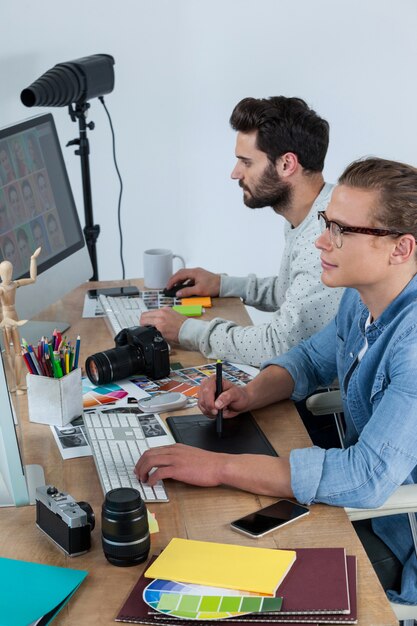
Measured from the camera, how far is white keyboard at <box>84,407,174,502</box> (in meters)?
1.43

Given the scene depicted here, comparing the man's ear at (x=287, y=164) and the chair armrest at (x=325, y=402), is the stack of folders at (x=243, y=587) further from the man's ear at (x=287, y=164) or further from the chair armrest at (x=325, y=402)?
the man's ear at (x=287, y=164)

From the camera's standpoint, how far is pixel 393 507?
144 centimetres

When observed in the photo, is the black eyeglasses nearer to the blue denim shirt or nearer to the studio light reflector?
the blue denim shirt

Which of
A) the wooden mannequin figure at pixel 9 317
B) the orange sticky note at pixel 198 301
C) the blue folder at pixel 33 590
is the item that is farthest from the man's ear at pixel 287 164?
the blue folder at pixel 33 590

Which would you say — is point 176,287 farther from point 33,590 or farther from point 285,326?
point 33,590

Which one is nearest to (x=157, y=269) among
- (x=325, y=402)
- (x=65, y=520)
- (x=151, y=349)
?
(x=151, y=349)

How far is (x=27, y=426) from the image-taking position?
1686 mm

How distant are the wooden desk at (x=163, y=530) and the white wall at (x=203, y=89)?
2.18 meters

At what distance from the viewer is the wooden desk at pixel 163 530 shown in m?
1.15

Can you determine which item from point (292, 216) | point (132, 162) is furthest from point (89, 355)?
point (132, 162)

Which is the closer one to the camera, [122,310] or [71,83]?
[122,310]

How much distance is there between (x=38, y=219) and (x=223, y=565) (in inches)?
50.6

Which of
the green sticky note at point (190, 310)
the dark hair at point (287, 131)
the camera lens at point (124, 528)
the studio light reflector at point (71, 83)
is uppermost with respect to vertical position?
the studio light reflector at point (71, 83)

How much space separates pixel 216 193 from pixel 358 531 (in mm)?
2453
